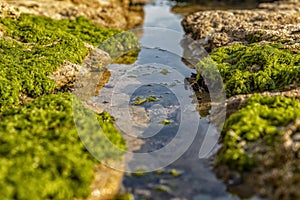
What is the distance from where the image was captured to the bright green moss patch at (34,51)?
40.9 ft

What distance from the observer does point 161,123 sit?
11.3 metres

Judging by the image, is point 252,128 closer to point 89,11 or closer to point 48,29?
point 48,29

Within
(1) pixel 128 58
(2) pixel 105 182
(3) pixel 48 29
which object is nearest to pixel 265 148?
(2) pixel 105 182

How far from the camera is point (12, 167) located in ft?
25.7

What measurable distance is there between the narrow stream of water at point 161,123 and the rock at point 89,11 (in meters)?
6.99

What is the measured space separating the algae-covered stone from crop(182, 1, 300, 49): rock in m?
6.69

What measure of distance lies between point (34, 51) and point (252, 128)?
10.4 meters

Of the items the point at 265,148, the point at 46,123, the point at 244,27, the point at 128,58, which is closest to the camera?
the point at 265,148

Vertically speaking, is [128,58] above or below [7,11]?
below

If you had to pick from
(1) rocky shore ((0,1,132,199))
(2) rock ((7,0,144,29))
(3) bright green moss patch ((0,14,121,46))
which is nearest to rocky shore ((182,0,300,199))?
(1) rocky shore ((0,1,132,199))

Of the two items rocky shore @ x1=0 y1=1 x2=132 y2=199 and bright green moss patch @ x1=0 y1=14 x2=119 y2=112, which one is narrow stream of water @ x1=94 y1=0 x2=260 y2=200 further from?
bright green moss patch @ x1=0 y1=14 x2=119 y2=112

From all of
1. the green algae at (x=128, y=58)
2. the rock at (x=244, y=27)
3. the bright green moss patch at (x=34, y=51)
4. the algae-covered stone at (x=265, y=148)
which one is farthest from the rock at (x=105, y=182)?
the rock at (x=244, y=27)

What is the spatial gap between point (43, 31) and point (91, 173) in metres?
11.0

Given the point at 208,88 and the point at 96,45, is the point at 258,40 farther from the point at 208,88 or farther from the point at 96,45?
the point at 96,45
